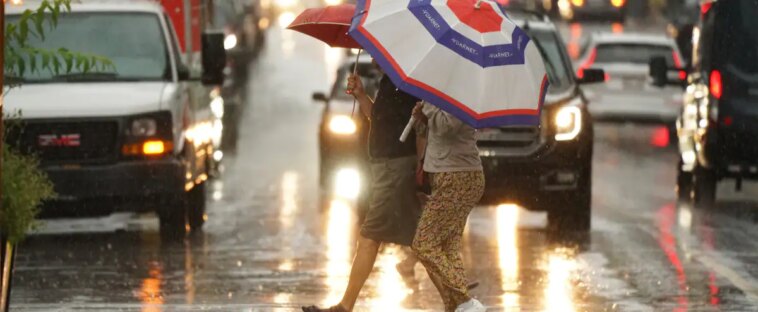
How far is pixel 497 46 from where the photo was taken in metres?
9.25

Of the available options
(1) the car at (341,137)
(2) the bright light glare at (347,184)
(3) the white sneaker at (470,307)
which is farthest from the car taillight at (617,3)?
(3) the white sneaker at (470,307)

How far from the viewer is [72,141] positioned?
46.2ft

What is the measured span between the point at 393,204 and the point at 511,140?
4.71 m

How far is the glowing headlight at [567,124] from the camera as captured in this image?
588 inches

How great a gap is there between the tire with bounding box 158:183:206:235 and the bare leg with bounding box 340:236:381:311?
14.7ft

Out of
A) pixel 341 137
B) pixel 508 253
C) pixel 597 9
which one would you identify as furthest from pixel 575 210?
pixel 597 9

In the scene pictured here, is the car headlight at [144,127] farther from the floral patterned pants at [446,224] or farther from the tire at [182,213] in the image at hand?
the floral patterned pants at [446,224]

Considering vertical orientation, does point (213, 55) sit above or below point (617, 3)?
above

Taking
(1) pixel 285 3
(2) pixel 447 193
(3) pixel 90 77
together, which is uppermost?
(2) pixel 447 193

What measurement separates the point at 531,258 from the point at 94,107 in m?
3.47

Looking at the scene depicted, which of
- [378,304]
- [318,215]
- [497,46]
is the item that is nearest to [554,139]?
[318,215]

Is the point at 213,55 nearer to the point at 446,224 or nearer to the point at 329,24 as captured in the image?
the point at 329,24

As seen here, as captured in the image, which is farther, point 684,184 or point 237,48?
point 237,48

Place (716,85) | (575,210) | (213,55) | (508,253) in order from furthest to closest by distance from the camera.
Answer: (716,85), (575,210), (213,55), (508,253)
